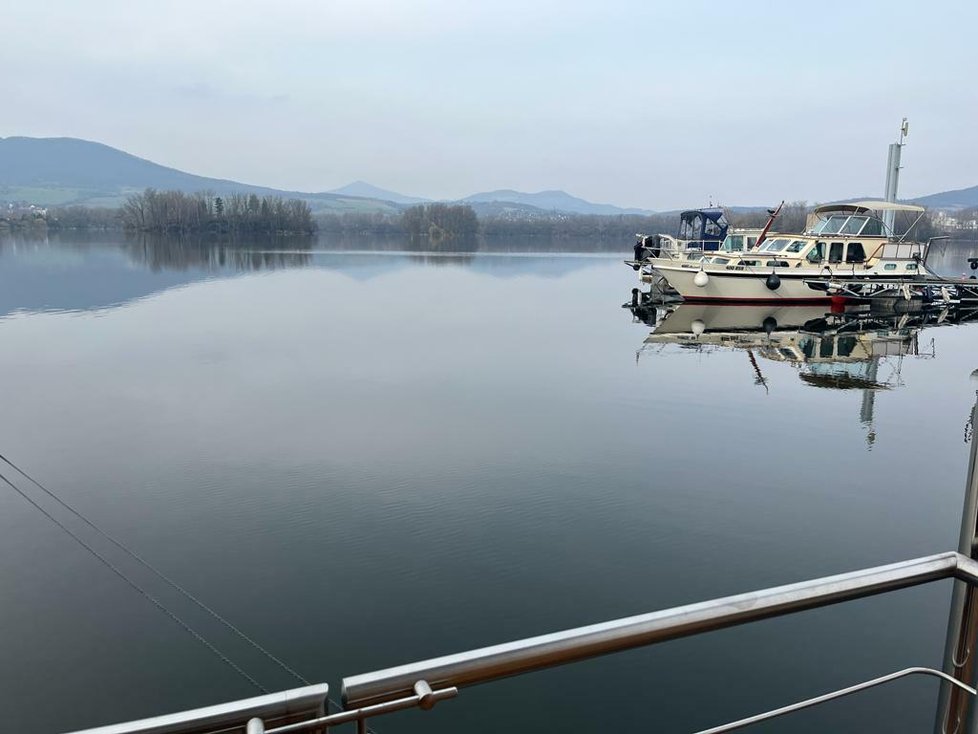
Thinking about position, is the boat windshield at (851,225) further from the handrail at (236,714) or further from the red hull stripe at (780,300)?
the handrail at (236,714)

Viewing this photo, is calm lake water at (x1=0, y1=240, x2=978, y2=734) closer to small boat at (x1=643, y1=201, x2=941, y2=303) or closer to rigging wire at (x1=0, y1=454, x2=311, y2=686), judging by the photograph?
rigging wire at (x1=0, y1=454, x2=311, y2=686)

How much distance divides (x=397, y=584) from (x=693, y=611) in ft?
15.6

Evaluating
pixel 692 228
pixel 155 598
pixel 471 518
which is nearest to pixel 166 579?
pixel 155 598

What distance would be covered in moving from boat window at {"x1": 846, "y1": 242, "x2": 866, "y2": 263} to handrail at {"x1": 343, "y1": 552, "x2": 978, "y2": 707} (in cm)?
2672

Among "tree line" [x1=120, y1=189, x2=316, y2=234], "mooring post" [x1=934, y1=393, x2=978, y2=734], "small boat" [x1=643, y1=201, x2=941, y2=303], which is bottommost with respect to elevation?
"mooring post" [x1=934, y1=393, x2=978, y2=734]

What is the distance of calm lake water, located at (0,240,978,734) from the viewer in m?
4.54

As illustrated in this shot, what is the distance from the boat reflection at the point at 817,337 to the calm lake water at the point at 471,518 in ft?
1.08

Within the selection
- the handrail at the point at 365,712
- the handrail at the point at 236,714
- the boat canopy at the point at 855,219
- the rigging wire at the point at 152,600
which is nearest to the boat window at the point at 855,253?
the boat canopy at the point at 855,219

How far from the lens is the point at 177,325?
1959 cm

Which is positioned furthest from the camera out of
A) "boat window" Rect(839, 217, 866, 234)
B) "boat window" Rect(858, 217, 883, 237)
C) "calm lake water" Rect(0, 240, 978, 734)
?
"boat window" Rect(858, 217, 883, 237)

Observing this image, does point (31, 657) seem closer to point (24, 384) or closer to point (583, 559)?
point (583, 559)

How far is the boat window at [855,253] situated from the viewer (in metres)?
24.9

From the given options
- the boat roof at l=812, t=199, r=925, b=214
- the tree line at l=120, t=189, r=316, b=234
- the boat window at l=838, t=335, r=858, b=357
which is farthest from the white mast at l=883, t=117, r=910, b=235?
the tree line at l=120, t=189, r=316, b=234

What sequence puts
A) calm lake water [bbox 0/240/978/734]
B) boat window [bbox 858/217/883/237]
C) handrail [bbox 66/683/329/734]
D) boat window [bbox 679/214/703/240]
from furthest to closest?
boat window [bbox 679/214/703/240] < boat window [bbox 858/217/883/237] < calm lake water [bbox 0/240/978/734] < handrail [bbox 66/683/329/734]
